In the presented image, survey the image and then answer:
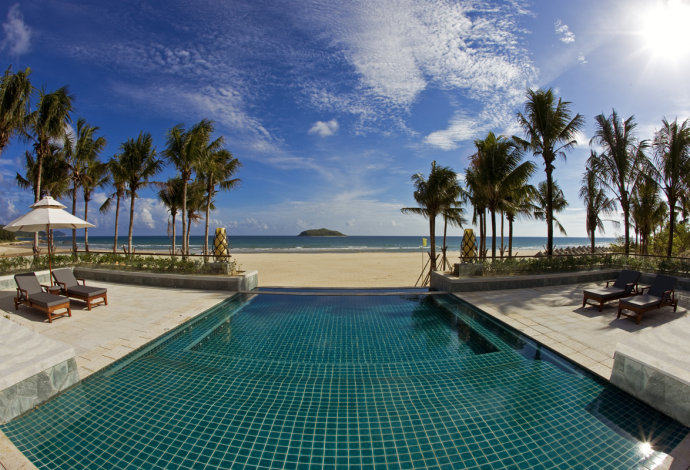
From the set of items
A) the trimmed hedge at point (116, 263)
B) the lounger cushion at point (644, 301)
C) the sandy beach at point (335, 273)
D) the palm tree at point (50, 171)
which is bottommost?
the sandy beach at point (335, 273)

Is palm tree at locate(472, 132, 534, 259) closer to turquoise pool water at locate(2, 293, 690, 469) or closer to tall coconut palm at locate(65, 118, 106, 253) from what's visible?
turquoise pool water at locate(2, 293, 690, 469)

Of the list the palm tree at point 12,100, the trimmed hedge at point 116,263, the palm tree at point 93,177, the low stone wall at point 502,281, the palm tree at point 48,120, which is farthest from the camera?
the palm tree at point 93,177

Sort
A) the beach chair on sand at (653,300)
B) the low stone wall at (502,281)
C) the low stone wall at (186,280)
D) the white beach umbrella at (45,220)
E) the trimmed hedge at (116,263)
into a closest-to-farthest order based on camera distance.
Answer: the beach chair on sand at (653,300), the white beach umbrella at (45,220), the low stone wall at (502,281), the low stone wall at (186,280), the trimmed hedge at (116,263)

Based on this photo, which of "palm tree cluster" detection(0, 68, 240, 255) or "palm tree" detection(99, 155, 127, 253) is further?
"palm tree" detection(99, 155, 127, 253)

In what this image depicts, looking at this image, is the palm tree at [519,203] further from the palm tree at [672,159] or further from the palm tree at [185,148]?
the palm tree at [185,148]

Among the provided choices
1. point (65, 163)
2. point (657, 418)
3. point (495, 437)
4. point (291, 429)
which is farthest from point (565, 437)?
point (65, 163)

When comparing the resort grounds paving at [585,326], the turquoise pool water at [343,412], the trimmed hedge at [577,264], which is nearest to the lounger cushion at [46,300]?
the turquoise pool water at [343,412]

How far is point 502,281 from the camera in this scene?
33.1 feet

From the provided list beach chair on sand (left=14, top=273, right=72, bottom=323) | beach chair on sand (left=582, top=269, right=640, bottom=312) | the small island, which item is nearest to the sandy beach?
beach chair on sand (left=14, top=273, right=72, bottom=323)

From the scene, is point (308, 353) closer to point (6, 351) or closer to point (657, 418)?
point (6, 351)

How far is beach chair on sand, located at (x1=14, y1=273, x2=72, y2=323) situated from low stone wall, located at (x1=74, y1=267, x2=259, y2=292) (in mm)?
3067

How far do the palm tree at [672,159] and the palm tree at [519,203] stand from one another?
484 cm

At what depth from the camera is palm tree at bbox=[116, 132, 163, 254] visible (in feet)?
54.7

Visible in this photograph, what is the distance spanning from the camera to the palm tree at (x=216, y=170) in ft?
55.6
